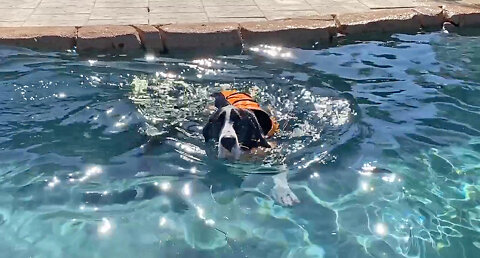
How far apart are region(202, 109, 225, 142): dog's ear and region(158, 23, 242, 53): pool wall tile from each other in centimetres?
255

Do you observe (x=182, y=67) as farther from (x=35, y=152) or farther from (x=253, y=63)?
(x=35, y=152)

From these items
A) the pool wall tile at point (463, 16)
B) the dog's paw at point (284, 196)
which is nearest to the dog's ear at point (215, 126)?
the dog's paw at point (284, 196)

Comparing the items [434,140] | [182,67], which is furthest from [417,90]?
[182,67]

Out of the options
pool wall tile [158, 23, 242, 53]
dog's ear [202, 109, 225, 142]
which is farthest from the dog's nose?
pool wall tile [158, 23, 242, 53]

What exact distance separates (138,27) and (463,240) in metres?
4.44

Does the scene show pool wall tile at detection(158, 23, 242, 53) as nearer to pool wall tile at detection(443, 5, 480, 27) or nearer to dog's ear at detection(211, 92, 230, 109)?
dog's ear at detection(211, 92, 230, 109)

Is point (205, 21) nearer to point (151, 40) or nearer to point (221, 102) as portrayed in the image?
point (151, 40)

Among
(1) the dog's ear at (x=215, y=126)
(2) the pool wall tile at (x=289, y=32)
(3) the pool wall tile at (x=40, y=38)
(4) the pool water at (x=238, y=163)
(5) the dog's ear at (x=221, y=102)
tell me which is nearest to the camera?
(4) the pool water at (x=238, y=163)

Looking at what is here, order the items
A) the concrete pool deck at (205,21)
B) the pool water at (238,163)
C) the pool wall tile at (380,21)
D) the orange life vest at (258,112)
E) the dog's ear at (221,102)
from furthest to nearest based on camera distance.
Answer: the pool wall tile at (380,21), the concrete pool deck at (205,21), the dog's ear at (221,102), the orange life vest at (258,112), the pool water at (238,163)

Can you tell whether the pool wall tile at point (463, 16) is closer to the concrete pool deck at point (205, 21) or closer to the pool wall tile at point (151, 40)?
the concrete pool deck at point (205, 21)

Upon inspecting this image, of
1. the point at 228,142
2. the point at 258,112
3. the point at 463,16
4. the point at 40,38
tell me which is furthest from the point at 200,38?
the point at 463,16

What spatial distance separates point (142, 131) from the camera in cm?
527

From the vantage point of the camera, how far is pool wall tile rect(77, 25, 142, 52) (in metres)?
6.94

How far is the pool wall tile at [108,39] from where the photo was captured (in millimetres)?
6938
